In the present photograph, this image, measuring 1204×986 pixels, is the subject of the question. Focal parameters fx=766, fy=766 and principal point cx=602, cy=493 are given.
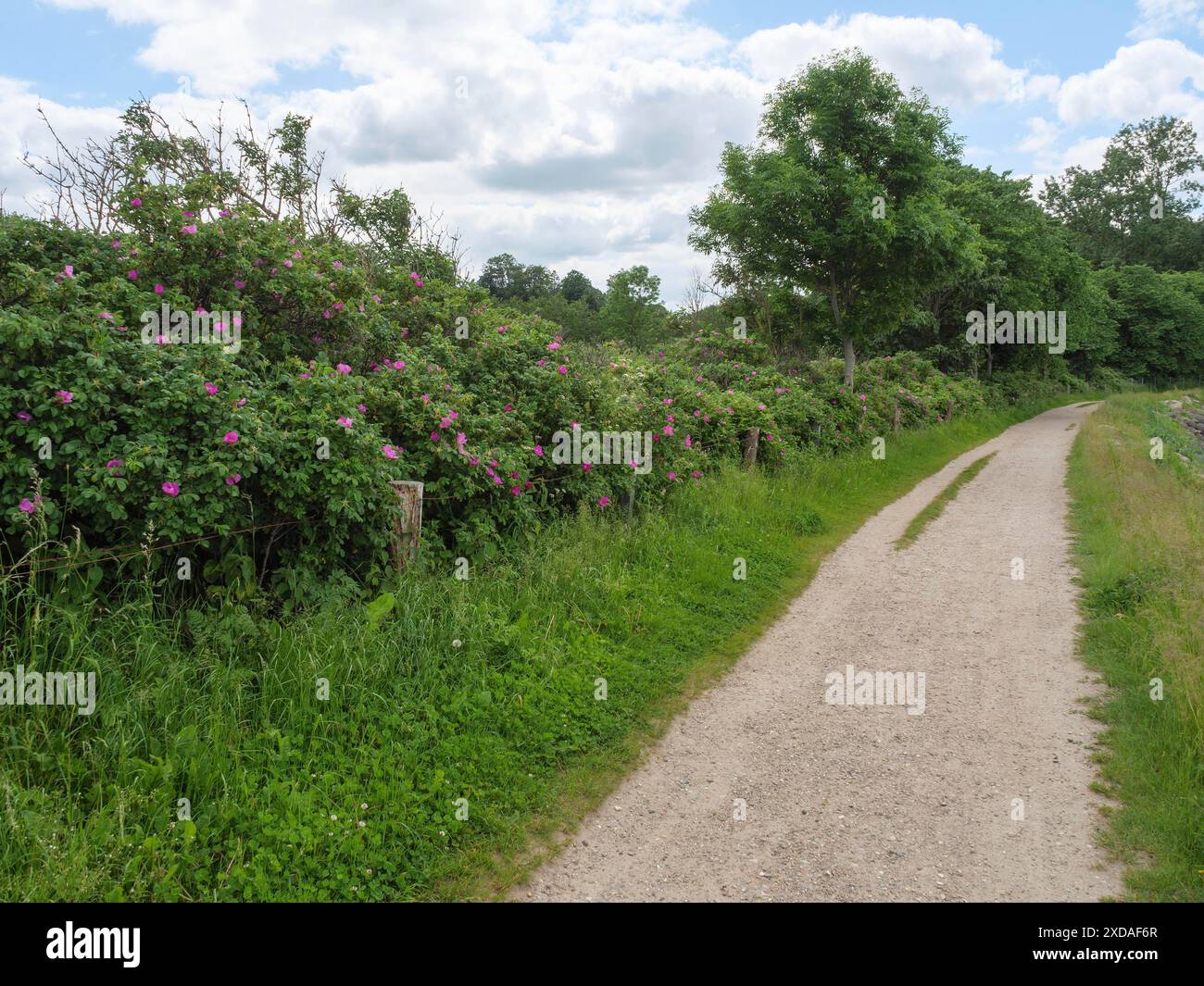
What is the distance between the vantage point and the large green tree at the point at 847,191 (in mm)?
17266

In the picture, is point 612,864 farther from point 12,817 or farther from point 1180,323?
point 1180,323

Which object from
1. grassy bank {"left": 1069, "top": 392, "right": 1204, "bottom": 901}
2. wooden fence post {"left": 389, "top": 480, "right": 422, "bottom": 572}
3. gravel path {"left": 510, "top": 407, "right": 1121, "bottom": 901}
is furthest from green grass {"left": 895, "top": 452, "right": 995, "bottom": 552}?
wooden fence post {"left": 389, "top": 480, "right": 422, "bottom": 572}

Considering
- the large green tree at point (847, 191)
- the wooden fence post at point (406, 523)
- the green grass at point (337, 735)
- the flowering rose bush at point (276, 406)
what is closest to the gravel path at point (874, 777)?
the green grass at point (337, 735)

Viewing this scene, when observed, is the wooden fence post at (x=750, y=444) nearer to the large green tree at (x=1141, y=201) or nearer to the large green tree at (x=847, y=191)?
the large green tree at (x=847, y=191)

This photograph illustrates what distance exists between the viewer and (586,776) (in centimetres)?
459

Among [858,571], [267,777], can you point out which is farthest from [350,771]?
[858,571]

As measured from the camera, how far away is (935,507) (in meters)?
12.8

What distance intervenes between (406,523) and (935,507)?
9.84 m

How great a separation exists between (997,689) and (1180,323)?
195 ft

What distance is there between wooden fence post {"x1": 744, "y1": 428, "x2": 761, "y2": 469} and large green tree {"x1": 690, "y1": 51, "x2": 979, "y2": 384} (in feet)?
23.6

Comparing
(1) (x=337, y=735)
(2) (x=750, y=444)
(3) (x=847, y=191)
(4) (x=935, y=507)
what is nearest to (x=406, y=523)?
(1) (x=337, y=735)

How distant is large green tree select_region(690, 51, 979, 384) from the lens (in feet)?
56.6

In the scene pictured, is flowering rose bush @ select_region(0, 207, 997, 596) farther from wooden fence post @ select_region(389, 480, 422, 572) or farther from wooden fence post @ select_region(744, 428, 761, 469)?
wooden fence post @ select_region(744, 428, 761, 469)

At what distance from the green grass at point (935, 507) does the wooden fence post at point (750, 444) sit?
2.60 meters
